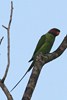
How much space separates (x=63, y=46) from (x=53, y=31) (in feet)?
10.8

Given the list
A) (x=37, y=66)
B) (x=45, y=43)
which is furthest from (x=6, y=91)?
(x=45, y=43)

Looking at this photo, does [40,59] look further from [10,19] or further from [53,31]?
[53,31]

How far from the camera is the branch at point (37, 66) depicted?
9.06 feet

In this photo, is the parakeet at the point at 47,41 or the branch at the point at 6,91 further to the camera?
the parakeet at the point at 47,41

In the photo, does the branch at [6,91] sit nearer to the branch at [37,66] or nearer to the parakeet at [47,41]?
the branch at [37,66]

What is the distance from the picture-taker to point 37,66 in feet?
9.87

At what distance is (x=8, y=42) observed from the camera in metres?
3.12

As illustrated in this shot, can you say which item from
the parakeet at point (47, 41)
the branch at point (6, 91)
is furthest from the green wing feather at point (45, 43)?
the branch at point (6, 91)

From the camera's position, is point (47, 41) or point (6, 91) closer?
point (6, 91)

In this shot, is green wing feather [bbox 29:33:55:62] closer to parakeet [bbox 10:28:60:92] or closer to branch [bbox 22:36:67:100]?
parakeet [bbox 10:28:60:92]

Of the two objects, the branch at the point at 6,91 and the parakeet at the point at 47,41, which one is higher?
the branch at the point at 6,91

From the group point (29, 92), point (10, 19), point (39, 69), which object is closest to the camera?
point (29, 92)

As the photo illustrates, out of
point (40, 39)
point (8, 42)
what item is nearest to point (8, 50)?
point (8, 42)

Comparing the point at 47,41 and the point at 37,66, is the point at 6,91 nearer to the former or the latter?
the point at 37,66
